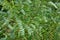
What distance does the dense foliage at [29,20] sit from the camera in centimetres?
194

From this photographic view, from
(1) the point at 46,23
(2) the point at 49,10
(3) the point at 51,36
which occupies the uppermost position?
(2) the point at 49,10

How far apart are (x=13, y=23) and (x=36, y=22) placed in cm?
26

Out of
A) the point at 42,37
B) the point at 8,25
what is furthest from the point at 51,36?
the point at 8,25

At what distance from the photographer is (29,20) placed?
200 centimetres

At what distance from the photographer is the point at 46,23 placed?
2160mm

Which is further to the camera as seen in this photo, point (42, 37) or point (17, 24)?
point (42, 37)

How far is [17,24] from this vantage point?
1.94 meters

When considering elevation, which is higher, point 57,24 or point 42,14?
point 42,14

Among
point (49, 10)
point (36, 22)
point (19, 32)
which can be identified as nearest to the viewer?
point (19, 32)

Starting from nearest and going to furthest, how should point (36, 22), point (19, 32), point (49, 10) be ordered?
1. point (19, 32)
2. point (36, 22)
3. point (49, 10)

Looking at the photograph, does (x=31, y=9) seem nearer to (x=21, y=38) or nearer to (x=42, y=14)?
(x=42, y=14)

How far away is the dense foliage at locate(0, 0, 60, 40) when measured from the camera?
194cm

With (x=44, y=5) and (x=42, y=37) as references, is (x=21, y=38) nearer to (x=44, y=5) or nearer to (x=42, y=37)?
(x=42, y=37)

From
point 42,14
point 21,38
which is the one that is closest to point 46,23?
point 42,14
